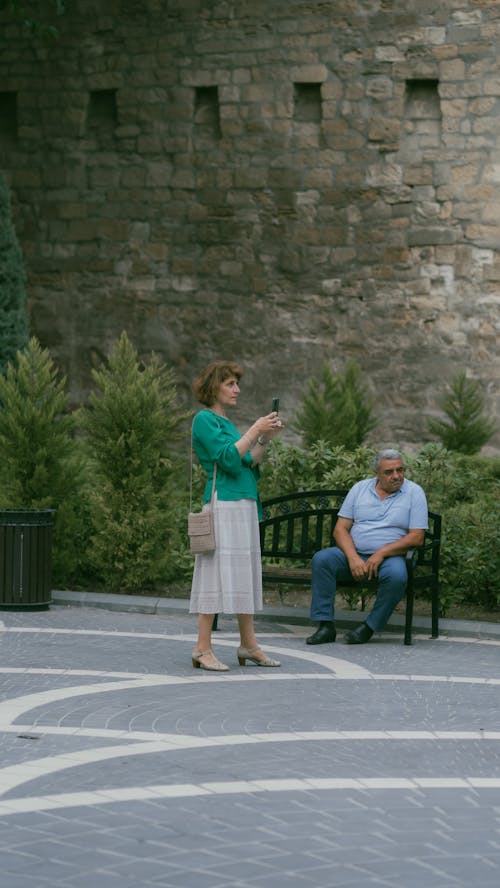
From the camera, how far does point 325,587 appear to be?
961 cm

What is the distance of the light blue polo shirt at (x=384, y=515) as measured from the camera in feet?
31.7

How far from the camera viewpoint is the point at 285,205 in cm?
2025

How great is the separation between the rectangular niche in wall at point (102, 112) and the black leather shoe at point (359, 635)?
13.2 m

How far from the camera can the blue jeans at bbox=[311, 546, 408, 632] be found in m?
9.46

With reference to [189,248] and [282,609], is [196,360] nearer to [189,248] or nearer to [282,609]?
[189,248]

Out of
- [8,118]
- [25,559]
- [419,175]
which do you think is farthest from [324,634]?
[8,118]

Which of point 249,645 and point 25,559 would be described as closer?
point 249,645

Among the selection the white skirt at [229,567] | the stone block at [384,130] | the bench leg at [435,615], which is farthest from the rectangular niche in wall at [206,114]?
the white skirt at [229,567]

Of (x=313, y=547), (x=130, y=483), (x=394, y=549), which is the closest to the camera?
(x=394, y=549)

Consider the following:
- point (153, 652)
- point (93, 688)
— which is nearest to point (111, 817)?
point (93, 688)

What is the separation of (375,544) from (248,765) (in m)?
3.63

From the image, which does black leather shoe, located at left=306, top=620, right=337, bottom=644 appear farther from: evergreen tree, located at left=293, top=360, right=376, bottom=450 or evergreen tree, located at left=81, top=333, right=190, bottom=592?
evergreen tree, located at left=293, top=360, right=376, bottom=450

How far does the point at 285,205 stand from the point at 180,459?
347 inches

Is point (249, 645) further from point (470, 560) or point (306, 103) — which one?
point (306, 103)
